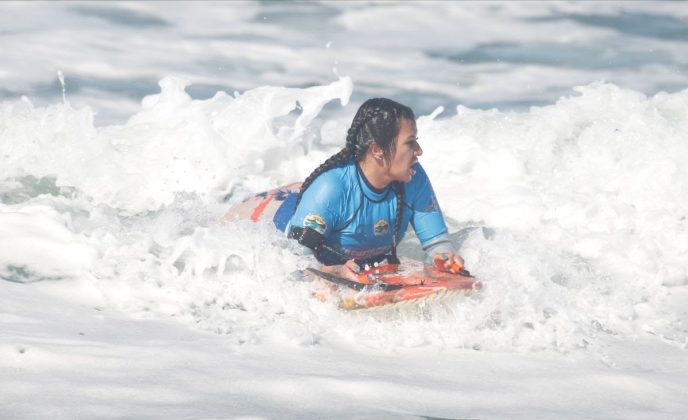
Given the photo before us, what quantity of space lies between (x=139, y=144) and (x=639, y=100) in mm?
3947

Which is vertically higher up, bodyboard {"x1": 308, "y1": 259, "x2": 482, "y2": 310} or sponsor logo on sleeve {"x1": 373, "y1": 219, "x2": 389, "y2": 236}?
sponsor logo on sleeve {"x1": 373, "y1": 219, "x2": 389, "y2": 236}

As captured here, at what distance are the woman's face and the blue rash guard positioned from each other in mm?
180

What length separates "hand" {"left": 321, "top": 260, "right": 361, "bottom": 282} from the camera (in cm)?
445

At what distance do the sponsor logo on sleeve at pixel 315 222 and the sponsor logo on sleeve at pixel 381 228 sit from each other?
0.35 metres

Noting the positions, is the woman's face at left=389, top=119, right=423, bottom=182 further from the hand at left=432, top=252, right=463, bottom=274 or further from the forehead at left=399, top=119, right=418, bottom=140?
the hand at left=432, top=252, right=463, bottom=274

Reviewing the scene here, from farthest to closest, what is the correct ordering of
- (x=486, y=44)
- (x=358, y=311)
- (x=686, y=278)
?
(x=486, y=44)
(x=686, y=278)
(x=358, y=311)

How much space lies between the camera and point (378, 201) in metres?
4.81

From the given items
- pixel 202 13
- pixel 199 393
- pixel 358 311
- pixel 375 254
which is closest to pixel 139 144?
pixel 375 254

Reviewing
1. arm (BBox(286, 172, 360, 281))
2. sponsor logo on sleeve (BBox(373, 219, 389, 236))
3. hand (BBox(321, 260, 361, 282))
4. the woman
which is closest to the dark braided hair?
the woman

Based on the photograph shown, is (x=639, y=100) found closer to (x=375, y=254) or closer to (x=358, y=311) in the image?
(x=375, y=254)

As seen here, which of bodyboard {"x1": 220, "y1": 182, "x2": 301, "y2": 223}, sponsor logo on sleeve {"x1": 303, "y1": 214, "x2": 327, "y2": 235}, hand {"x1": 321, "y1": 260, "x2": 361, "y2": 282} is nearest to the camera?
hand {"x1": 321, "y1": 260, "x2": 361, "y2": 282}

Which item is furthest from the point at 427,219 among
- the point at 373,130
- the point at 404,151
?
the point at 373,130

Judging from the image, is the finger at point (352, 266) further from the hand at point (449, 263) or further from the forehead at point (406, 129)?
the forehead at point (406, 129)

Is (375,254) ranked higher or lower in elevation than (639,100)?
lower
